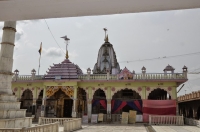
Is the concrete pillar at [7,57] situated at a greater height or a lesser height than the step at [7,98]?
greater

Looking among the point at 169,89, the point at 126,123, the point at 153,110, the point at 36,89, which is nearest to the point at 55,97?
the point at 36,89

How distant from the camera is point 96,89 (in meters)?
22.0

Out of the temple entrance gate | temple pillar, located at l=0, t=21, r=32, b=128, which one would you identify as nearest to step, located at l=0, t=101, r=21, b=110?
temple pillar, located at l=0, t=21, r=32, b=128

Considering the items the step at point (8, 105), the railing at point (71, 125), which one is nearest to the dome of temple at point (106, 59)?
the railing at point (71, 125)

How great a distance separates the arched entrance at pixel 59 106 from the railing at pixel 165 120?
988 cm

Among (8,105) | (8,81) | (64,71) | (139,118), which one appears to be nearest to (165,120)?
(139,118)

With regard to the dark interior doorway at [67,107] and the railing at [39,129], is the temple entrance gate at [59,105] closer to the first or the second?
the dark interior doorway at [67,107]

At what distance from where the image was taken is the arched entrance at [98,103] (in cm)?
2158

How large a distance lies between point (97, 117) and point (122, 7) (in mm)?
19043

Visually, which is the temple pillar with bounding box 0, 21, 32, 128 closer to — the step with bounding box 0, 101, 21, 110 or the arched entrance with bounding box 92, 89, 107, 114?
the step with bounding box 0, 101, 21, 110

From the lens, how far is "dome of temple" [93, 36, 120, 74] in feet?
105

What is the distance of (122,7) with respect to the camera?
250cm

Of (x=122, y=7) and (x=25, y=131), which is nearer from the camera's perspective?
(x=122, y=7)

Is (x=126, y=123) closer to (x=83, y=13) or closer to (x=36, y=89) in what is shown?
(x=36, y=89)
